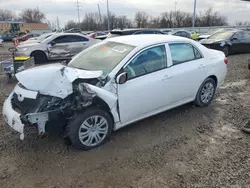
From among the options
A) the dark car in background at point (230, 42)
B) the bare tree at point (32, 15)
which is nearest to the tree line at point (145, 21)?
the bare tree at point (32, 15)

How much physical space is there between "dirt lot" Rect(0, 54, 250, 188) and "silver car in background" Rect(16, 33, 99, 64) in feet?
23.2

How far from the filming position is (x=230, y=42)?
1227 cm

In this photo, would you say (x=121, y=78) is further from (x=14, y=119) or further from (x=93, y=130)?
(x=14, y=119)

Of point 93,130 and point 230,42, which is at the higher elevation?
point 230,42

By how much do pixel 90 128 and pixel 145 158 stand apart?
89 cm

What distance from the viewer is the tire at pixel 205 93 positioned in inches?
189

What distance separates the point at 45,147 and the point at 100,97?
3.81 feet

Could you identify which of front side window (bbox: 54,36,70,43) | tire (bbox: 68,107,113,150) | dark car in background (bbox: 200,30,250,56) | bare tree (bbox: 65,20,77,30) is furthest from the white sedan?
bare tree (bbox: 65,20,77,30)

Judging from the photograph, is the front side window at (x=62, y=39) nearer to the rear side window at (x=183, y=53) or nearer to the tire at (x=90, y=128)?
the rear side window at (x=183, y=53)

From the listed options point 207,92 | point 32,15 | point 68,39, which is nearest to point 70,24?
point 32,15

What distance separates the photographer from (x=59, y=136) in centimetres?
376

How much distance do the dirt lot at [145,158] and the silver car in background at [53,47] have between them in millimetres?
7066

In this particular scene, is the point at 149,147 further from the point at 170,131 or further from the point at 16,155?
the point at 16,155

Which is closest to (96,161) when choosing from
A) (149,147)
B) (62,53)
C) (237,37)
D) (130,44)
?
(149,147)
